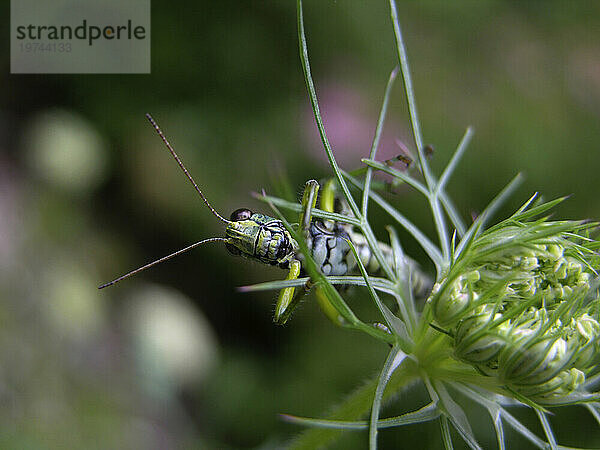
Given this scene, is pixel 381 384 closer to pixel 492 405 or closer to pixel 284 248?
pixel 492 405

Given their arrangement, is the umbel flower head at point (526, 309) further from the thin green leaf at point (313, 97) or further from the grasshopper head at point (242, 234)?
the grasshopper head at point (242, 234)

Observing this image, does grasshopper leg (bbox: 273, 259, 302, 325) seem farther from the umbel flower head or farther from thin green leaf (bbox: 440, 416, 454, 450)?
thin green leaf (bbox: 440, 416, 454, 450)

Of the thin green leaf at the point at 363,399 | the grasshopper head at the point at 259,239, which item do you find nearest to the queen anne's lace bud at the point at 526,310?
the thin green leaf at the point at 363,399

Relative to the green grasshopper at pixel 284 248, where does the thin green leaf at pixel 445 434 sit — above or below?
below

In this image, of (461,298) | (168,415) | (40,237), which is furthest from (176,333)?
(461,298)

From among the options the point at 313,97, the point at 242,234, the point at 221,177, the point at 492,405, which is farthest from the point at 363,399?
the point at 221,177
